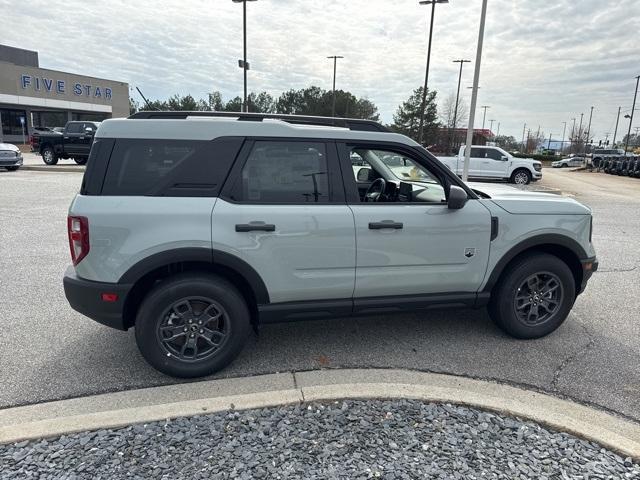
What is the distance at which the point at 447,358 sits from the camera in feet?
11.7

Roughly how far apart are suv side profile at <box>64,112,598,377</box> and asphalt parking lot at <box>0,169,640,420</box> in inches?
13.9

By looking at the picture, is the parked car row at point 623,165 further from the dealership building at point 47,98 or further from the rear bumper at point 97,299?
the dealership building at point 47,98

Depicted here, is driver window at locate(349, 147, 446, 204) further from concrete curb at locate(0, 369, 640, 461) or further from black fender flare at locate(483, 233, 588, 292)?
concrete curb at locate(0, 369, 640, 461)

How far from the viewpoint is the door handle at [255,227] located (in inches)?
122

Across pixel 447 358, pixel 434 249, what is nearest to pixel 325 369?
pixel 447 358

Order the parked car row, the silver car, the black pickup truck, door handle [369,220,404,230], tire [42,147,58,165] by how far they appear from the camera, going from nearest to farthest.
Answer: door handle [369,220,404,230] < the silver car < the black pickup truck < tire [42,147,58,165] < the parked car row

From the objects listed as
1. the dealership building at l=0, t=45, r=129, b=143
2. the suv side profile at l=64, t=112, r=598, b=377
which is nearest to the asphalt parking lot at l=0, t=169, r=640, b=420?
the suv side profile at l=64, t=112, r=598, b=377

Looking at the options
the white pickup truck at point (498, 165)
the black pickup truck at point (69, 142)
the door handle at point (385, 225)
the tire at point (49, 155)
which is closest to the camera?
the door handle at point (385, 225)

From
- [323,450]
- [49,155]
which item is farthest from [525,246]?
[49,155]

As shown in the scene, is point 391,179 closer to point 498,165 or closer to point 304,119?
point 304,119

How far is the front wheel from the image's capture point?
20656 millimetres

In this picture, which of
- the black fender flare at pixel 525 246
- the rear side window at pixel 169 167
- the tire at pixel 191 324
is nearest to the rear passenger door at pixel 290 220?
the rear side window at pixel 169 167

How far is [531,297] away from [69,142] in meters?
23.4

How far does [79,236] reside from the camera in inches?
117
